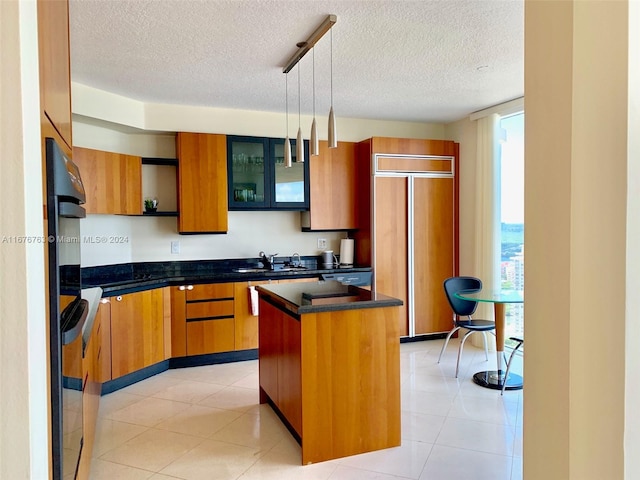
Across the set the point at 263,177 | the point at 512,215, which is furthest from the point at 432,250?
the point at 263,177

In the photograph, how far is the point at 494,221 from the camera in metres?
4.77

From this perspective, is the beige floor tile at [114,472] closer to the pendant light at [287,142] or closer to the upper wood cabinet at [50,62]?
the upper wood cabinet at [50,62]

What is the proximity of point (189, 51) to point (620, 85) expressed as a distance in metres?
3.08

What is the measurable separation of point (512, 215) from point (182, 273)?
3.65m

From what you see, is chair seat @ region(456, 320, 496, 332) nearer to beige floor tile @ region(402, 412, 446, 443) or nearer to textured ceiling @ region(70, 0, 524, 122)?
beige floor tile @ region(402, 412, 446, 443)

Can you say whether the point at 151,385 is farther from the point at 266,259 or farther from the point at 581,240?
the point at 581,240

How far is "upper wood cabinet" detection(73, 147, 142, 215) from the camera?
3.87 m

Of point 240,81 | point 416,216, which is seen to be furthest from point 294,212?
point 240,81

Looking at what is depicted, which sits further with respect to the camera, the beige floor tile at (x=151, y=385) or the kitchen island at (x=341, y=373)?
the beige floor tile at (x=151, y=385)

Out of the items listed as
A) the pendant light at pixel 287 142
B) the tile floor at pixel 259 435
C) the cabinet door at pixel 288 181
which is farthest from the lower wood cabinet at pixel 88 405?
the cabinet door at pixel 288 181

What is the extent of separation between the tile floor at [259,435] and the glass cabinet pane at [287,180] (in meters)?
1.96

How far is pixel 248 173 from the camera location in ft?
15.6

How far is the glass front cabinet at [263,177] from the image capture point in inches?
184

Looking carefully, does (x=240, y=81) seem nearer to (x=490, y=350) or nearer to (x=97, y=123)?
(x=97, y=123)
